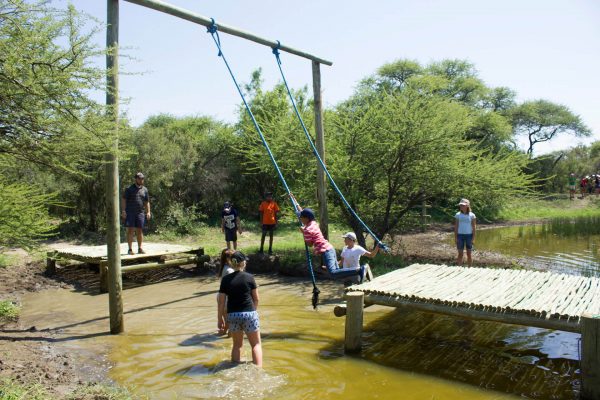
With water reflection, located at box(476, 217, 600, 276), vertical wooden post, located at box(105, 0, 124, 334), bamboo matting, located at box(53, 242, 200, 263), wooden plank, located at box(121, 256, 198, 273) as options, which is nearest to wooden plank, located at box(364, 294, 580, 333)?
vertical wooden post, located at box(105, 0, 124, 334)

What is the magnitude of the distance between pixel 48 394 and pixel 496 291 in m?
5.73

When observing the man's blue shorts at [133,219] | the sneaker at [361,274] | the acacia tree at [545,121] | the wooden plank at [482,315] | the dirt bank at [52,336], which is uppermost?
the acacia tree at [545,121]

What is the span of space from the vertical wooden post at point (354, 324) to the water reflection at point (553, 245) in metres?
8.76

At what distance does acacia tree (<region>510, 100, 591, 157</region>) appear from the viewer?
48094mm

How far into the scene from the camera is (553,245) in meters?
18.2

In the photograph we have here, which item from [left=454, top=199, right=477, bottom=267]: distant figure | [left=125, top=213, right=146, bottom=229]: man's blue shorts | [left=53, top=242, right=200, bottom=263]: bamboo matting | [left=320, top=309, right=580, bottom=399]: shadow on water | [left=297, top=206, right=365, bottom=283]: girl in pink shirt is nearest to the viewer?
[left=320, top=309, right=580, bottom=399]: shadow on water

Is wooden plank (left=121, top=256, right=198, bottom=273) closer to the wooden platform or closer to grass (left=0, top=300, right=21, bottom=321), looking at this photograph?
the wooden platform

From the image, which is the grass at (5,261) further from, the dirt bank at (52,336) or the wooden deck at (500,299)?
the wooden deck at (500,299)

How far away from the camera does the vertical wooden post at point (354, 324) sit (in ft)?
21.8

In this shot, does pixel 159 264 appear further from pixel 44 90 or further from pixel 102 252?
pixel 44 90

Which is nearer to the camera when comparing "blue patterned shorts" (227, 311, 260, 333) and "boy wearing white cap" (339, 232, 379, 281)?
"blue patterned shorts" (227, 311, 260, 333)

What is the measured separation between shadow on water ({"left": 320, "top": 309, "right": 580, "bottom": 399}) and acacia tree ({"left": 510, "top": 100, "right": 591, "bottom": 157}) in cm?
4488

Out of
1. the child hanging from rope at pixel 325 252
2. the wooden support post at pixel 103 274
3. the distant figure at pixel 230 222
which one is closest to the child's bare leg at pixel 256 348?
the child hanging from rope at pixel 325 252

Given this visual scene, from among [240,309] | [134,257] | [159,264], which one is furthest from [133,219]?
[240,309]
